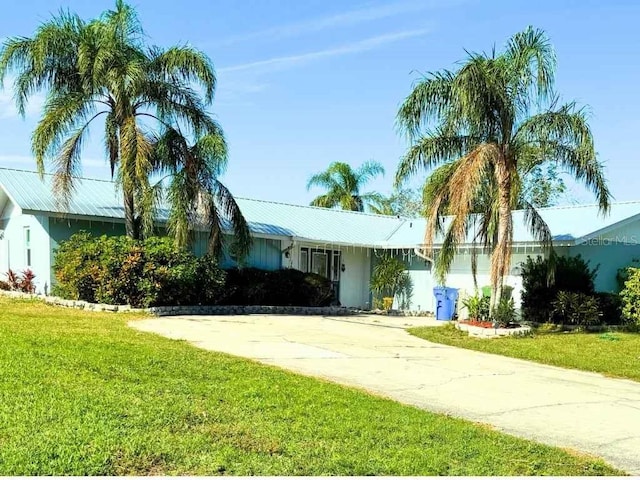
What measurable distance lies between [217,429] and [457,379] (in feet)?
15.8

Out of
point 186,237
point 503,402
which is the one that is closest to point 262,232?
point 186,237

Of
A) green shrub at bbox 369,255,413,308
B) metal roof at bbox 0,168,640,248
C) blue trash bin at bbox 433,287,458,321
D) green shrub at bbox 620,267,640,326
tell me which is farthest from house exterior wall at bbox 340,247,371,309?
green shrub at bbox 620,267,640,326

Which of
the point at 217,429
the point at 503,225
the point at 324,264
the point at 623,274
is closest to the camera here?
the point at 217,429

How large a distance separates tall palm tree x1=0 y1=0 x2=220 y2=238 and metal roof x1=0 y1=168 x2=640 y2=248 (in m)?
1.46

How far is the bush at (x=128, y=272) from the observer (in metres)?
16.6

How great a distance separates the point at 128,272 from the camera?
1655cm

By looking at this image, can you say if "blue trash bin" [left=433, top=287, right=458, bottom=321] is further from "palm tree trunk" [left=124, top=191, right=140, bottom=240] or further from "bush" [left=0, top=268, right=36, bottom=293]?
"bush" [left=0, top=268, right=36, bottom=293]

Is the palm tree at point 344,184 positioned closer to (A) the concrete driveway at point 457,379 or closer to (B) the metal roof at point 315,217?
(B) the metal roof at point 315,217

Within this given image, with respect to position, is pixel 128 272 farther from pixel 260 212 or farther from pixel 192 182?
pixel 260 212

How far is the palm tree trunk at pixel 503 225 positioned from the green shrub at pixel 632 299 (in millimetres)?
4228

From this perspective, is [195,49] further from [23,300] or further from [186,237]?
[23,300]

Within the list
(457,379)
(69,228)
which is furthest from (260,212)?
(457,379)

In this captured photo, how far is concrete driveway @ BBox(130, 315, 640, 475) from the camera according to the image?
250 inches

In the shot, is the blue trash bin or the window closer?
the window
